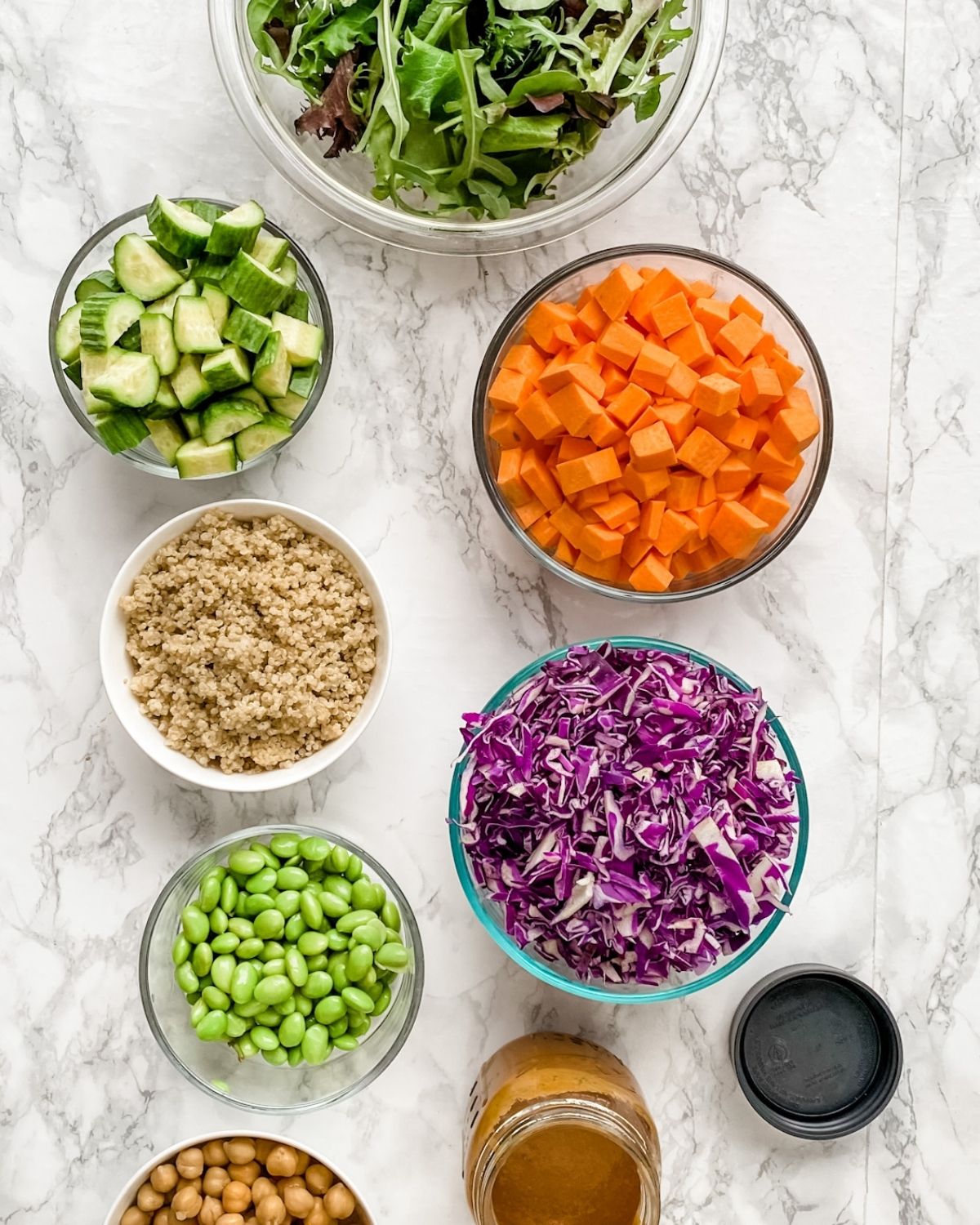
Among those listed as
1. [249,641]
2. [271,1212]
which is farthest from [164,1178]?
[249,641]

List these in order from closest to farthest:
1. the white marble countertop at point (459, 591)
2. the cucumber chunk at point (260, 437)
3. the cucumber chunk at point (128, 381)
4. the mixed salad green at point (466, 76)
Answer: the mixed salad green at point (466, 76), the cucumber chunk at point (128, 381), the cucumber chunk at point (260, 437), the white marble countertop at point (459, 591)

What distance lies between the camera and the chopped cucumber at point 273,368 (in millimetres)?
1767

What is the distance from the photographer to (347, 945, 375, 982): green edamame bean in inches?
71.9

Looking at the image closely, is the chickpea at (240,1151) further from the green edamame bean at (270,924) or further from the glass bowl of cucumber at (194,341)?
the glass bowl of cucumber at (194,341)

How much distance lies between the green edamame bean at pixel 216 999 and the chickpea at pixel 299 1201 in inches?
13.3

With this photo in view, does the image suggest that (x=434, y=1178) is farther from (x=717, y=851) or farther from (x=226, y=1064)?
(x=717, y=851)

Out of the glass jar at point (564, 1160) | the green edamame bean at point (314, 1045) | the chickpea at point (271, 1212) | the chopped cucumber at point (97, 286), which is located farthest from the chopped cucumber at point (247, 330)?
the chickpea at point (271, 1212)

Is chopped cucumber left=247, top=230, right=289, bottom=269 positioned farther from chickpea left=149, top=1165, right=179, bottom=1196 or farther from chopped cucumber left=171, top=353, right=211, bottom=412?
chickpea left=149, top=1165, right=179, bottom=1196

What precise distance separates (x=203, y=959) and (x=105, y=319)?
106cm

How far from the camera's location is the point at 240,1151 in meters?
1.89

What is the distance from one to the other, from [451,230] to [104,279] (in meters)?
0.60

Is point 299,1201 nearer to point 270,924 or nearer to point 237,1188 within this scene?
point 237,1188

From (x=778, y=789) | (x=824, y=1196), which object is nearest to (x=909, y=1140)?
(x=824, y=1196)

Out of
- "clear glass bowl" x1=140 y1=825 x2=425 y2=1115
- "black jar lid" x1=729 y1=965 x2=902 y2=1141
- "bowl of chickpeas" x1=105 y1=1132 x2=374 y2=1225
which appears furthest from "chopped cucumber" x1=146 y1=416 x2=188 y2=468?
"black jar lid" x1=729 y1=965 x2=902 y2=1141
